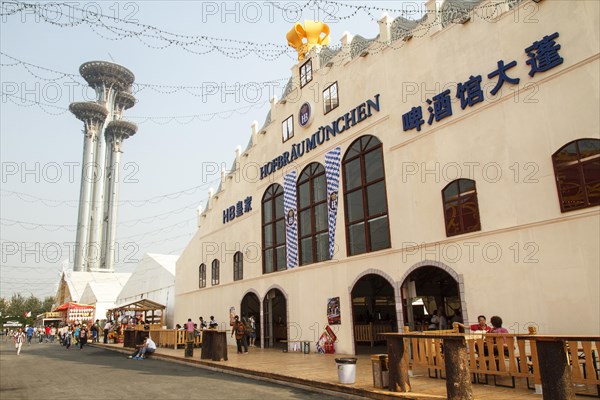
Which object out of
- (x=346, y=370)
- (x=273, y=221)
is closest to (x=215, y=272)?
(x=273, y=221)

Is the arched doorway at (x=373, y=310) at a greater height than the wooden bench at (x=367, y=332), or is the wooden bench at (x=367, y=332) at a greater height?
the arched doorway at (x=373, y=310)

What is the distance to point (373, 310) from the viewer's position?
2384cm

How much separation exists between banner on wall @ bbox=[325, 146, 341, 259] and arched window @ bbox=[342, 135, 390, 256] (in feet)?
1.39

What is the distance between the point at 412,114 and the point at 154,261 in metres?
32.1

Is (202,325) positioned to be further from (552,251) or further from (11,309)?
(11,309)

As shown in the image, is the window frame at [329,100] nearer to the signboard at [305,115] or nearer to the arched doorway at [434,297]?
the signboard at [305,115]

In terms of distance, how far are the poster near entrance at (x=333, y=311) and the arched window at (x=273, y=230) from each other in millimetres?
4143

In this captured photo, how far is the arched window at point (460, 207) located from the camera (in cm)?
1320

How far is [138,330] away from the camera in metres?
24.8

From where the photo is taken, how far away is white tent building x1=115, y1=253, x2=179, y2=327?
3488 centimetres

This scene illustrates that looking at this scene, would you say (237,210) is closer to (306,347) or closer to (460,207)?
(306,347)

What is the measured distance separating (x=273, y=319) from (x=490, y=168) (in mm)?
18888

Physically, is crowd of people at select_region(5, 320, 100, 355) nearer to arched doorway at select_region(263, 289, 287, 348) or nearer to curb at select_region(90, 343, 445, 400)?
arched doorway at select_region(263, 289, 287, 348)

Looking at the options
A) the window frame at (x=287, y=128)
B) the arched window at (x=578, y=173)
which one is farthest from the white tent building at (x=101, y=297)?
the arched window at (x=578, y=173)
